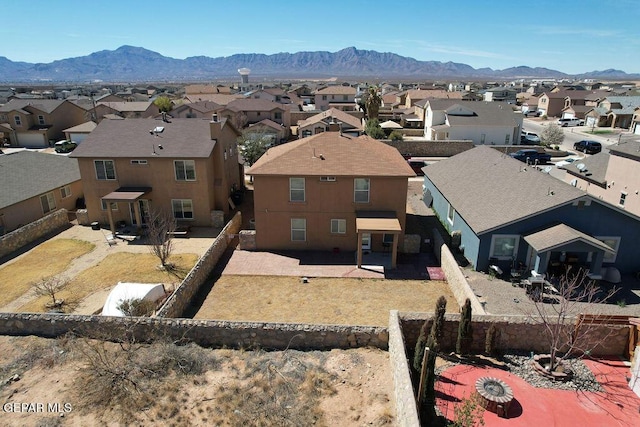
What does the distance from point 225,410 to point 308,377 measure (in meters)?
2.98

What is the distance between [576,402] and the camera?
13102mm

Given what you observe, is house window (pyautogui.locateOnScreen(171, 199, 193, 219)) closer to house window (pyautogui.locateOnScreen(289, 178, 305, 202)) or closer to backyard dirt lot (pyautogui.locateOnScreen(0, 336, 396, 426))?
house window (pyautogui.locateOnScreen(289, 178, 305, 202))

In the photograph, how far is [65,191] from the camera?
32.9 metres

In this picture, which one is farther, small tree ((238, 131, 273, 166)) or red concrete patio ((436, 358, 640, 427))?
small tree ((238, 131, 273, 166))

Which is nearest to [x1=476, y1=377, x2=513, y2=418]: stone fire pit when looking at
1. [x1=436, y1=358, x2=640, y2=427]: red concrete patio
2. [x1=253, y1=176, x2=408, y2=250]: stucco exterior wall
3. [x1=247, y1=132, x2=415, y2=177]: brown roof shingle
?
[x1=436, y1=358, x2=640, y2=427]: red concrete patio

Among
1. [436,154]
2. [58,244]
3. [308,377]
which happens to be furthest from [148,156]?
[436,154]

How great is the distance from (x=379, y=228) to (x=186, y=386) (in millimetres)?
13007

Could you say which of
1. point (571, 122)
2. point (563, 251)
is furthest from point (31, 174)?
point (571, 122)

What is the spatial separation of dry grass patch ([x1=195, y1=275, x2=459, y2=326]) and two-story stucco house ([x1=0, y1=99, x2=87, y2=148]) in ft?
197

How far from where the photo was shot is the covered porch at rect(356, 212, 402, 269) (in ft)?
73.7

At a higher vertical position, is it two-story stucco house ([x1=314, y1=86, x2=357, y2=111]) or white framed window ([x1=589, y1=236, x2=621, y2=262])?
two-story stucco house ([x1=314, y1=86, x2=357, y2=111])

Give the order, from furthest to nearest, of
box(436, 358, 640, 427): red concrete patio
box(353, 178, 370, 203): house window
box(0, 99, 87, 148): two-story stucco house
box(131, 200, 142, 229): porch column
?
box(0, 99, 87, 148): two-story stucco house
box(131, 200, 142, 229): porch column
box(353, 178, 370, 203): house window
box(436, 358, 640, 427): red concrete patio

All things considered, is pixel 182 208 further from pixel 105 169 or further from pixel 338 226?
pixel 338 226

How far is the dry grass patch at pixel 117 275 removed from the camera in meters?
20.0
